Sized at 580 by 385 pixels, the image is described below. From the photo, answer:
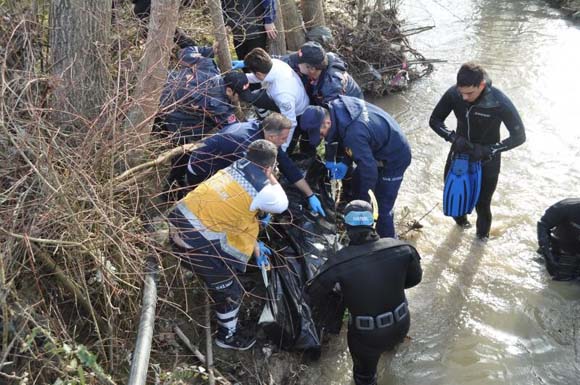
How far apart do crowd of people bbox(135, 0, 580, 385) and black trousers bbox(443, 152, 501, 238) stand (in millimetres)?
11

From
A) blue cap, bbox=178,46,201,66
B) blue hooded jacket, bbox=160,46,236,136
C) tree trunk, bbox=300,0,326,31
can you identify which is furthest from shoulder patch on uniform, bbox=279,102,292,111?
tree trunk, bbox=300,0,326,31

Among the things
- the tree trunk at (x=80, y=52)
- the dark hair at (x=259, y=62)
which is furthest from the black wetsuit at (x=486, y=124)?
the tree trunk at (x=80, y=52)

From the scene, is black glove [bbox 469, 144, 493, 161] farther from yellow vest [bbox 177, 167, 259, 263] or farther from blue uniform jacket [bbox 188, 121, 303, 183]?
yellow vest [bbox 177, 167, 259, 263]

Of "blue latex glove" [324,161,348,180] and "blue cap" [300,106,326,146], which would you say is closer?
"blue cap" [300,106,326,146]

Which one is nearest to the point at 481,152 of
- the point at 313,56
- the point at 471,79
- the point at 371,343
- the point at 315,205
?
the point at 471,79

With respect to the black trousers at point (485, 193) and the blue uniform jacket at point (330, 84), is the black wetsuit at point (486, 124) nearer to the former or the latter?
the black trousers at point (485, 193)

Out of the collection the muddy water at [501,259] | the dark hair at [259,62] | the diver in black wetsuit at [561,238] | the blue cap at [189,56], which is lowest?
the muddy water at [501,259]

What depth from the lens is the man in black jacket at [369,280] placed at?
3.21 meters

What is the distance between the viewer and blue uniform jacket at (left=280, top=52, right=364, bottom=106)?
4652 millimetres

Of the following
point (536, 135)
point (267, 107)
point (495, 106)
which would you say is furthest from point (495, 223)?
point (267, 107)

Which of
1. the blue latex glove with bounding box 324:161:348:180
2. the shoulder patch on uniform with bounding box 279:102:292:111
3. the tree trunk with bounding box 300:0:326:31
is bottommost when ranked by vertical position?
the blue latex glove with bounding box 324:161:348:180

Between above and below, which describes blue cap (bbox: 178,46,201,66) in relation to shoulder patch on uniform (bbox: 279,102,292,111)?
above

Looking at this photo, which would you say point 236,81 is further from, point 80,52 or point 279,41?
point 279,41

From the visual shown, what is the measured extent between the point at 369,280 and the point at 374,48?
17.0 feet
